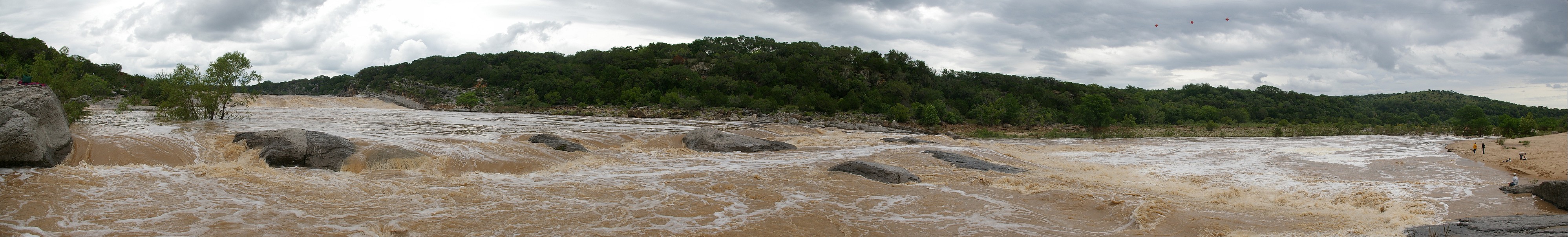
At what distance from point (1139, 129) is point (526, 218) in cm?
4473

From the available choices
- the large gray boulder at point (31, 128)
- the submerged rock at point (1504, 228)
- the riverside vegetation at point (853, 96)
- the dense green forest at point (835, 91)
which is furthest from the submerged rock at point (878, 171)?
the dense green forest at point (835, 91)

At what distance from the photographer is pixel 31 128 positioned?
10.2 m

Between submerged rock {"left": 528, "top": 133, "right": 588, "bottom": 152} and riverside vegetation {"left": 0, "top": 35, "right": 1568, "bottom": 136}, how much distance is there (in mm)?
28469

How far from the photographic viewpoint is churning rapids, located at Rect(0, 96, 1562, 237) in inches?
310

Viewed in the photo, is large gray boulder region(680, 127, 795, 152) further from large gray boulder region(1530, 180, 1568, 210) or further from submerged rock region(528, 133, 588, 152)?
large gray boulder region(1530, 180, 1568, 210)

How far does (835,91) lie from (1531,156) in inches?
2423

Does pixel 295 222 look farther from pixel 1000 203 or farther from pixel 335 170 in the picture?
pixel 1000 203

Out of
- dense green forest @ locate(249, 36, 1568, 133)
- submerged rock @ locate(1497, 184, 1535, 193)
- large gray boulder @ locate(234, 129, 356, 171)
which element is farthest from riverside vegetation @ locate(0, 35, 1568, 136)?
large gray boulder @ locate(234, 129, 356, 171)

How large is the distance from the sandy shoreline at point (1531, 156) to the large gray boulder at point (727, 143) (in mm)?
15644

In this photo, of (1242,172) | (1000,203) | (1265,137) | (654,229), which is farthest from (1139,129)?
(654,229)

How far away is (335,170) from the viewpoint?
11.4m

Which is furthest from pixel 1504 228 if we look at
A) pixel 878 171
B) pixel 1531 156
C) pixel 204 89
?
pixel 204 89

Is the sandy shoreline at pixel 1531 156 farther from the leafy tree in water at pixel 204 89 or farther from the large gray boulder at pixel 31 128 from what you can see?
the leafy tree in water at pixel 204 89

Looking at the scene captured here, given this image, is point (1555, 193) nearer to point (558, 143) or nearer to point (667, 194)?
point (667, 194)
